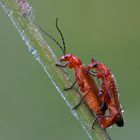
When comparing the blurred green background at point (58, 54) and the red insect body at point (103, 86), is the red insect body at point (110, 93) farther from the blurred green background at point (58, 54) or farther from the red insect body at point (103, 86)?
the blurred green background at point (58, 54)

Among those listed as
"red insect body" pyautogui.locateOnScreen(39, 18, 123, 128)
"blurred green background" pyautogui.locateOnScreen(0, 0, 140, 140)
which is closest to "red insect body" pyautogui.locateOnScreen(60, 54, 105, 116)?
"red insect body" pyautogui.locateOnScreen(39, 18, 123, 128)

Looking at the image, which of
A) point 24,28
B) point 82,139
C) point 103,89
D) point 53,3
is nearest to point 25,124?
point 82,139

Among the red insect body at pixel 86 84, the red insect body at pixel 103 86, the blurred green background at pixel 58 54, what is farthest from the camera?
the blurred green background at pixel 58 54

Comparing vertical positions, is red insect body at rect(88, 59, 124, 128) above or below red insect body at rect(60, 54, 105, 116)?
below

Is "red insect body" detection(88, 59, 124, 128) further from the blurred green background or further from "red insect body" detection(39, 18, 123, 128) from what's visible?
the blurred green background

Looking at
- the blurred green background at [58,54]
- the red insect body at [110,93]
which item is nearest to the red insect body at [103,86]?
the red insect body at [110,93]

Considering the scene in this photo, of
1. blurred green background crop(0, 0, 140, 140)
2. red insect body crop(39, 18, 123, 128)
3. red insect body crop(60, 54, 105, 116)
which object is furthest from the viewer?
blurred green background crop(0, 0, 140, 140)
